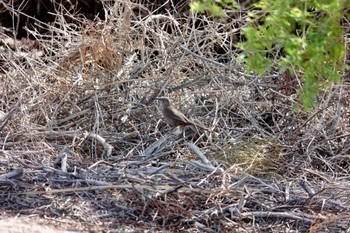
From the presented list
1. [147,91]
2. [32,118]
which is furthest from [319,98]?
[32,118]

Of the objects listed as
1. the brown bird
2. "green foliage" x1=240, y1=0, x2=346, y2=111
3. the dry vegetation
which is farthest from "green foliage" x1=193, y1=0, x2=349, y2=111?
the brown bird

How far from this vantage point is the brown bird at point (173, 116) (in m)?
7.91

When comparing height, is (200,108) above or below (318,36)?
below

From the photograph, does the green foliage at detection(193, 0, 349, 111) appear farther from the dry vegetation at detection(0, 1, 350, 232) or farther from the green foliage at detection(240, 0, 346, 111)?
the dry vegetation at detection(0, 1, 350, 232)

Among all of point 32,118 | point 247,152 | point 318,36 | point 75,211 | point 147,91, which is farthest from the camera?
point 147,91

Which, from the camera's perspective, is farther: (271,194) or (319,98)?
(319,98)

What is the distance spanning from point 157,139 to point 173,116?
0.36 m

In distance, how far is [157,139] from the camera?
320 inches

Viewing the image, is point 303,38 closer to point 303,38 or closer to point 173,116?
point 303,38

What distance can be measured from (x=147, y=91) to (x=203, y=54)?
0.75m

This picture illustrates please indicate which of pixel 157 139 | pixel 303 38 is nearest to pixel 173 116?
pixel 157 139

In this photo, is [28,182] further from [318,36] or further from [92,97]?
[318,36]

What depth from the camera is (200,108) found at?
865 centimetres

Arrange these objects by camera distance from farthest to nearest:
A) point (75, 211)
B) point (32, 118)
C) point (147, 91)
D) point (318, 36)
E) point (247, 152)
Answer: point (147, 91), point (32, 118), point (247, 152), point (75, 211), point (318, 36)
